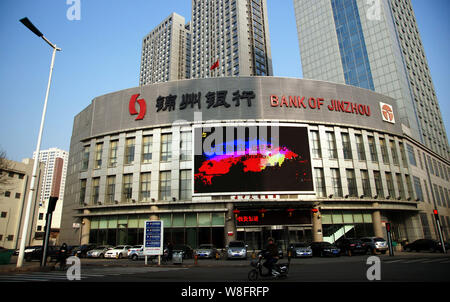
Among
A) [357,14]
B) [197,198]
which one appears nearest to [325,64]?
[357,14]

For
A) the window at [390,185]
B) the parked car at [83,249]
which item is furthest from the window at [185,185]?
the window at [390,185]

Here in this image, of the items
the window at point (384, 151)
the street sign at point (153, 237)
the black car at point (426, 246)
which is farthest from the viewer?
the window at point (384, 151)

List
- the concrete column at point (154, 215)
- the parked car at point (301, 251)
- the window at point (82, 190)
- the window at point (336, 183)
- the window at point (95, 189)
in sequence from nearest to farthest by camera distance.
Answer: the parked car at point (301, 251) → the concrete column at point (154, 215) → the window at point (336, 183) → the window at point (95, 189) → the window at point (82, 190)

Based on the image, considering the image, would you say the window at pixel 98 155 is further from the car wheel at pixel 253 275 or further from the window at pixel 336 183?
the car wheel at pixel 253 275

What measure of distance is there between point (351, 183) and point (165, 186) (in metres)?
24.2

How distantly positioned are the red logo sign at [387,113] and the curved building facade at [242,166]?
0.22 meters

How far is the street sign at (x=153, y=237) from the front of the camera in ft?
71.0

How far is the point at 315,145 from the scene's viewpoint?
36.2m

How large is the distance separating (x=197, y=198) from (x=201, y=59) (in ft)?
285

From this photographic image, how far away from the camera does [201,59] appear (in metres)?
109

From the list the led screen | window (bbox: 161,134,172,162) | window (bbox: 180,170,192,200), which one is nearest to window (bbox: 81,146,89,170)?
window (bbox: 161,134,172,162)

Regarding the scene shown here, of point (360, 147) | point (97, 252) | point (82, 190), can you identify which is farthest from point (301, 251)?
point (82, 190)

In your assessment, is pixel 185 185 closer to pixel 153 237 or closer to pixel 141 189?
pixel 141 189
